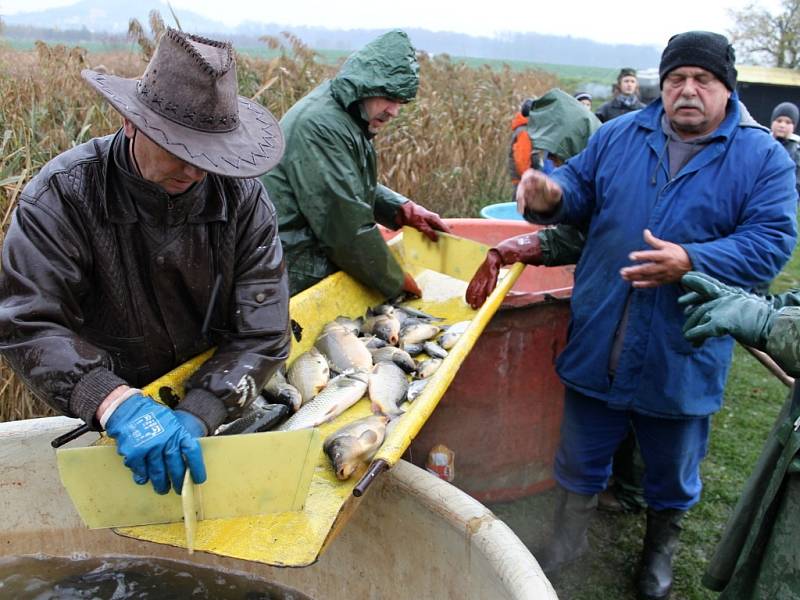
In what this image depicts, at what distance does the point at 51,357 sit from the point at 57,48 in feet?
17.2

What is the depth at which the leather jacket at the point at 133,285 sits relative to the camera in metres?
2.11

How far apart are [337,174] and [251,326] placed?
126cm

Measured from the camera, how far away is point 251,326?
2516mm

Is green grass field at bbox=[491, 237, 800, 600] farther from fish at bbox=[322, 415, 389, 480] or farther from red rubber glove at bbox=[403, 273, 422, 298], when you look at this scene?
fish at bbox=[322, 415, 389, 480]

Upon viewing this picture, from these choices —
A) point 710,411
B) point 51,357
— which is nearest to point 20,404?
point 51,357

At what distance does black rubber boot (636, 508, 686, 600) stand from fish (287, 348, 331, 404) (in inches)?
69.9

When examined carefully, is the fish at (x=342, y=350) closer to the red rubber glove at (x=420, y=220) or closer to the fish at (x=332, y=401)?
the fish at (x=332, y=401)

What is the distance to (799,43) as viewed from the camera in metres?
27.6

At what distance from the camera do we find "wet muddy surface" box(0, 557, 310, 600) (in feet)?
8.50

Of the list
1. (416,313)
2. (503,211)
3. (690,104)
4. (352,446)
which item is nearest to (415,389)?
(352,446)

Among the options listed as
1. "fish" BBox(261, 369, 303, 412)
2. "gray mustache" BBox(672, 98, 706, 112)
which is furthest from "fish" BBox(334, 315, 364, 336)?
"gray mustache" BBox(672, 98, 706, 112)

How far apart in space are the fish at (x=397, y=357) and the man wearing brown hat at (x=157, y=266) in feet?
2.42

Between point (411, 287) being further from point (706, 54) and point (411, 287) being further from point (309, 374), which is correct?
point (706, 54)

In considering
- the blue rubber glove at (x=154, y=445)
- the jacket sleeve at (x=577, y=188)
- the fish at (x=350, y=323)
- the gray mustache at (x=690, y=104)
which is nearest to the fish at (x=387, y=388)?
the fish at (x=350, y=323)
